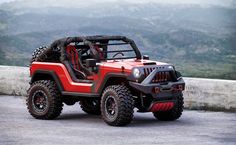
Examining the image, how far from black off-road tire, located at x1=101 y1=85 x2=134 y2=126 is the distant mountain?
43.9 meters

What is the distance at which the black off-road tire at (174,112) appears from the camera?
526 inches

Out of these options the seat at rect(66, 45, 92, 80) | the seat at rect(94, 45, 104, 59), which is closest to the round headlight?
the seat at rect(94, 45, 104, 59)

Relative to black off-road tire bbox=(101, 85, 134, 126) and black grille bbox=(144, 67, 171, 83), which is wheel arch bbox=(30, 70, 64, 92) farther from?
black grille bbox=(144, 67, 171, 83)

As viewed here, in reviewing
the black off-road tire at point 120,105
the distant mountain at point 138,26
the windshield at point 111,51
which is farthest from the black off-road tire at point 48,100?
the distant mountain at point 138,26

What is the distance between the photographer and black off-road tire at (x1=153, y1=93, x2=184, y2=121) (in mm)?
13359

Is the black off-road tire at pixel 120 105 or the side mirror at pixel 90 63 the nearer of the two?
the black off-road tire at pixel 120 105

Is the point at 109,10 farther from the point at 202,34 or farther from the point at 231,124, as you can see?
the point at 231,124

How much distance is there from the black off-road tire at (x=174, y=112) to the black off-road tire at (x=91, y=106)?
1272 millimetres

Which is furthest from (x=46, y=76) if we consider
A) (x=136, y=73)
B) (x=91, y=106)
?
(x=136, y=73)

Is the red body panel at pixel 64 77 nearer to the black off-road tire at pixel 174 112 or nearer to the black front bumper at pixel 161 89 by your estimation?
the black front bumper at pixel 161 89

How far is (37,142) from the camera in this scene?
10734 millimetres

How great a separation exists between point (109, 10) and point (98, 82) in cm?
5612

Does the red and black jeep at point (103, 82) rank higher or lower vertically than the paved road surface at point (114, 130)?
higher

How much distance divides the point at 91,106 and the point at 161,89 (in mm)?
2254
